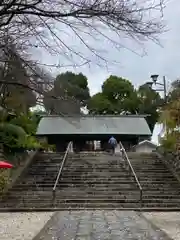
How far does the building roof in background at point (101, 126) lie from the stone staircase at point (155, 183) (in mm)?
11075

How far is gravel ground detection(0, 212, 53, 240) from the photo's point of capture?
10.4 m

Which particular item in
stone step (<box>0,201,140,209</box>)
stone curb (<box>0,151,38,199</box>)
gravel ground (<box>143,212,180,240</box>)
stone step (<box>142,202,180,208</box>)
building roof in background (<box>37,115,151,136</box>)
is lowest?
stone step (<box>142,202,180,208</box>)

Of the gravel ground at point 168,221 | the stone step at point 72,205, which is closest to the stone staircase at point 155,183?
the stone step at point 72,205

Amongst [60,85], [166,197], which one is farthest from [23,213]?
[60,85]

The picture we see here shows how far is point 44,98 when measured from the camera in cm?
657

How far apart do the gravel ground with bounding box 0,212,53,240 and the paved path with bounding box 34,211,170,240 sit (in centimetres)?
25

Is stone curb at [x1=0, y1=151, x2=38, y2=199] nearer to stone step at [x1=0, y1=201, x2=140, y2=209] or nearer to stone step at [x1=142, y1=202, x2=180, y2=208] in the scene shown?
stone step at [x1=0, y1=201, x2=140, y2=209]

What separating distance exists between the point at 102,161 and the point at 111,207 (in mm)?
7776

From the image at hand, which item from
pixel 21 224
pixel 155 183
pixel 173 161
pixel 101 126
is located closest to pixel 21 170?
pixel 155 183

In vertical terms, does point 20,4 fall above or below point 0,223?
above

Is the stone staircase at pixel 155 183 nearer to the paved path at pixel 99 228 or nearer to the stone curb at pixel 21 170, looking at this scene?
the paved path at pixel 99 228

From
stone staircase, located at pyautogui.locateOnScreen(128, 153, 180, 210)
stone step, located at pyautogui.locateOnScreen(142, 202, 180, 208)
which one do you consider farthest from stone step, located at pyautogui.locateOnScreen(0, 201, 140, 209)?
stone staircase, located at pyautogui.locateOnScreen(128, 153, 180, 210)

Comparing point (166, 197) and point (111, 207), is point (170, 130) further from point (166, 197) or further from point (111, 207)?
point (111, 207)

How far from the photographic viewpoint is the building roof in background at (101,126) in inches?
1448
